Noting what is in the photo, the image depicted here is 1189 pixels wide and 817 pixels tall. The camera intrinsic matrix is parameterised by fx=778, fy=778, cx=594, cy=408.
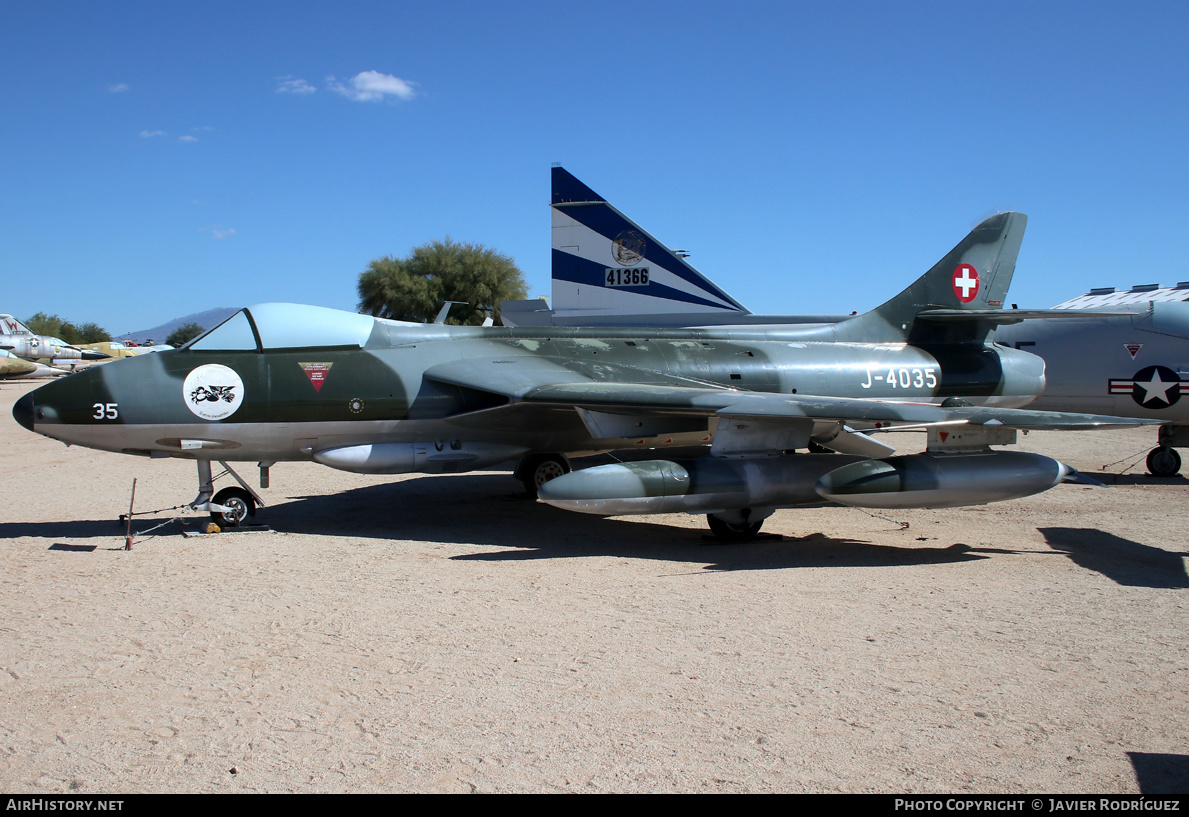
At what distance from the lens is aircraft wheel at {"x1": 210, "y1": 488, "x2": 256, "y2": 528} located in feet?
28.7

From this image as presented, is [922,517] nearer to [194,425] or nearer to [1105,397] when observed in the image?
[1105,397]

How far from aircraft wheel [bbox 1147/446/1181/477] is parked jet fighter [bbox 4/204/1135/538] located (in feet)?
12.3

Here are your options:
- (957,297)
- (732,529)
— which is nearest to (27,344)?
(732,529)

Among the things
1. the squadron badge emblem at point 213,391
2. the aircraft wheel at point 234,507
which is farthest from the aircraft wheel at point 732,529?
the squadron badge emblem at point 213,391

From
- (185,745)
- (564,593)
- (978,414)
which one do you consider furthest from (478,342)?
(185,745)

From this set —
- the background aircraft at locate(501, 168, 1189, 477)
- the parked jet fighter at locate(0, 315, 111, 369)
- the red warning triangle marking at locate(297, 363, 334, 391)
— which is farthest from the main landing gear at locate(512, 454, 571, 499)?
the parked jet fighter at locate(0, 315, 111, 369)

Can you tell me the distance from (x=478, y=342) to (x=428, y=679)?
19.0 feet

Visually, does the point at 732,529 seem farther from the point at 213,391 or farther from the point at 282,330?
the point at 213,391

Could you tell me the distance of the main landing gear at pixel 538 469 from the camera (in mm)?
11023

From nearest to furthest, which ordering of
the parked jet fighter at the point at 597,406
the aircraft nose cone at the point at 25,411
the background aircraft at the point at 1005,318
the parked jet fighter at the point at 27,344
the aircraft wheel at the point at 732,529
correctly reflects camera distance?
the parked jet fighter at the point at 597,406, the aircraft nose cone at the point at 25,411, the aircraft wheel at the point at 732,529, the background aircraft at the point at 1005,318, the parked jet fighter at the point at 27,344

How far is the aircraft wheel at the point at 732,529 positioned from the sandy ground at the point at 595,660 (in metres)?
0.29

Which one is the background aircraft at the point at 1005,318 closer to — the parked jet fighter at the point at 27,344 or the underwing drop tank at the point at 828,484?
the underwing drop tank at the point at 828,484

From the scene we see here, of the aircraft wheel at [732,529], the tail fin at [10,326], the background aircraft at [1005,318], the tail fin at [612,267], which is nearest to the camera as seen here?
the aircraft wheel at [732,529]

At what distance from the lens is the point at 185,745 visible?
3775 mm
